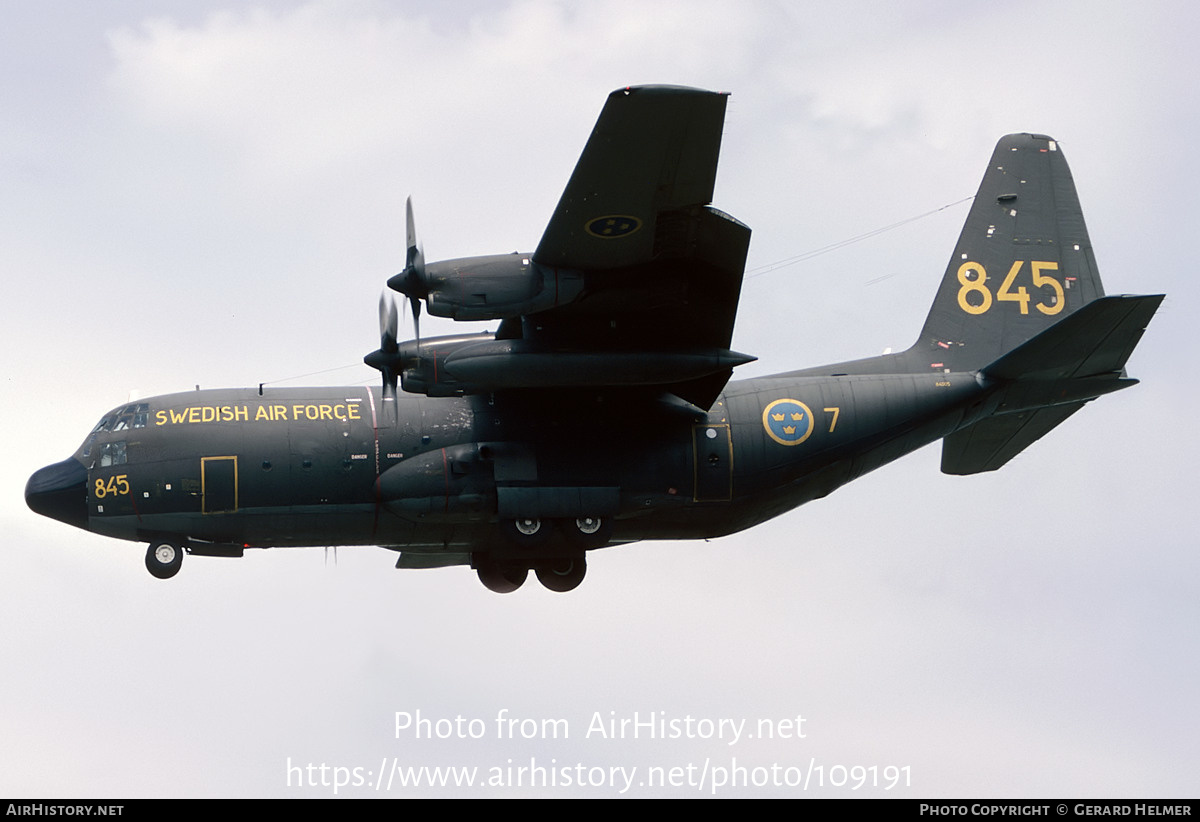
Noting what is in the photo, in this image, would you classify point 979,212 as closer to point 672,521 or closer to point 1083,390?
point 1083,390

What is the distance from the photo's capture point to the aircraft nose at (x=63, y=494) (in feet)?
79.2

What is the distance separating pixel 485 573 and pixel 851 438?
5.72 meters

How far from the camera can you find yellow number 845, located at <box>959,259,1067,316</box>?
27.2 meters

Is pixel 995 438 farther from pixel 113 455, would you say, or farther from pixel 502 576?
pixel 113 455

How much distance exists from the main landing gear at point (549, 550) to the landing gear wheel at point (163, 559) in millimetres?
4418

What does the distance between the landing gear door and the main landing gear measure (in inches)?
56.4

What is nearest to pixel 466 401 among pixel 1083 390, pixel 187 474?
pixel 187 474

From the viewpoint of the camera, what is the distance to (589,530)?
24.5 metres

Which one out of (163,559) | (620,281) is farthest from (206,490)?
(620,281)

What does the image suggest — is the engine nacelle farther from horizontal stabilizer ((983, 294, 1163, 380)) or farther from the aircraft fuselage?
horizontal stabilizer ((983, 294, 1163, 380))

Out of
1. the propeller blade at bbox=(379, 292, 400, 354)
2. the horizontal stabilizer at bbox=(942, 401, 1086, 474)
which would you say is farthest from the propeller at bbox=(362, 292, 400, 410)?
the horizontal stabilizer at bbox=(942, 401, 1086, 474)

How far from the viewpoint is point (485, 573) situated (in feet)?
85.5

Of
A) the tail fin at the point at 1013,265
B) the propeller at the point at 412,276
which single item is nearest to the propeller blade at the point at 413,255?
the propeller at the point at 412,276
